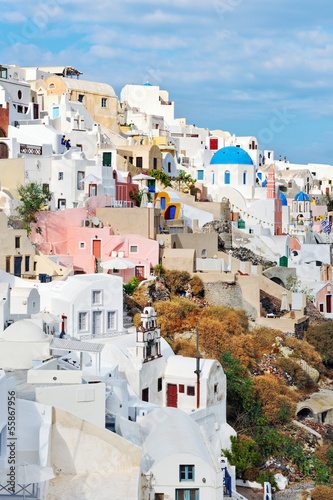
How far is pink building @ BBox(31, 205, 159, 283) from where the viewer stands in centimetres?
3597

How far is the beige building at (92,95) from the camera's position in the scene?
53.2 m

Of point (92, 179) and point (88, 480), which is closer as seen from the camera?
point (88, 480)

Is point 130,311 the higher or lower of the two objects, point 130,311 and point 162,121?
the lower

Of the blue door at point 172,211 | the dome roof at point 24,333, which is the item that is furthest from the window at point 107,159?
the dome roof at point 24,333

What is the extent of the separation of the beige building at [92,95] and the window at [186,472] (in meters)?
38.5

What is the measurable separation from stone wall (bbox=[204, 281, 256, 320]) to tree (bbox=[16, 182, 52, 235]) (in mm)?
8387

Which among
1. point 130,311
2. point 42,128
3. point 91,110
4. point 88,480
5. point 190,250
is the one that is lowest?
point 88,480

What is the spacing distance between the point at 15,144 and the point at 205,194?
16.3 meters

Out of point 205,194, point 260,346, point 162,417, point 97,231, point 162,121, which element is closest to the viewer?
point 162,417

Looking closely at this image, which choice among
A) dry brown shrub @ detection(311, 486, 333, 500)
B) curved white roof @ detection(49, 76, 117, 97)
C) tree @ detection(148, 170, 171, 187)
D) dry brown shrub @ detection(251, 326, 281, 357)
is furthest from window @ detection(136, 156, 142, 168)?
dry brown shrub @ detection(311, 486, 333, 500)

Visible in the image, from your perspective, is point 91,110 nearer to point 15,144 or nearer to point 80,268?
point 15,144

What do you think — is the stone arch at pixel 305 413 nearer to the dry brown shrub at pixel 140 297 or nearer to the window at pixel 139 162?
the dry brown shrub at pixel 140 297

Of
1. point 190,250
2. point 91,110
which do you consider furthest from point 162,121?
point 190,250

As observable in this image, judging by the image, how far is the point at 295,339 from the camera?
116ft
